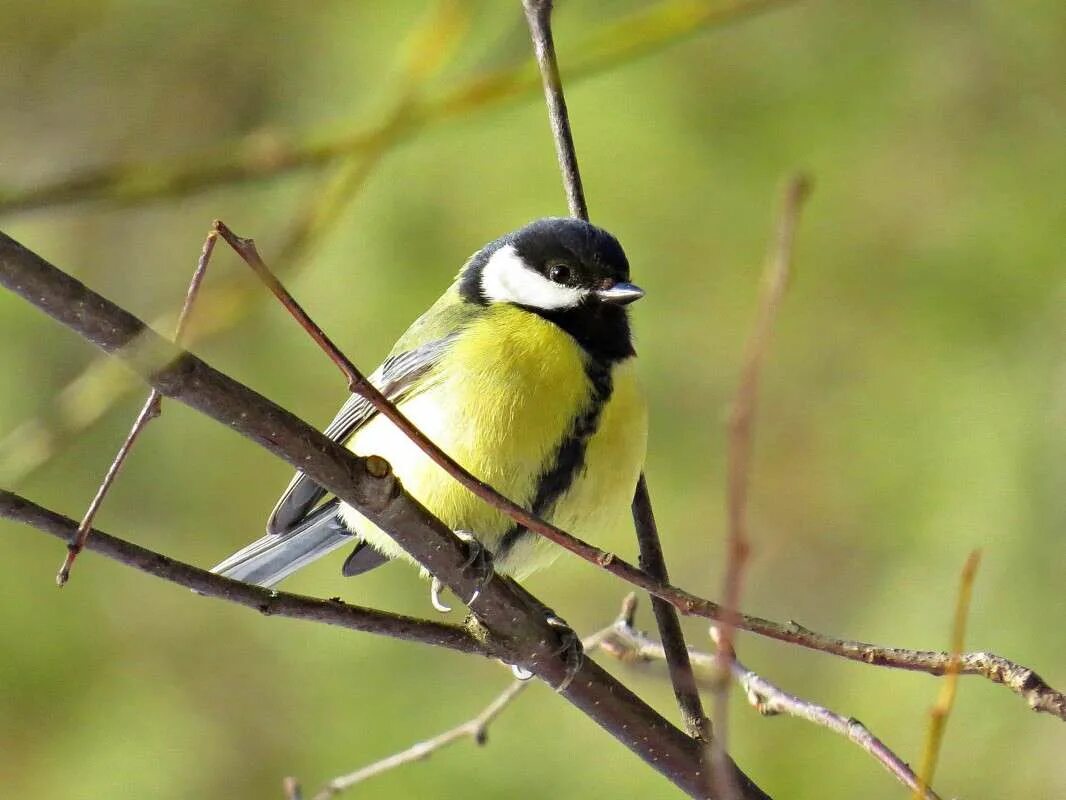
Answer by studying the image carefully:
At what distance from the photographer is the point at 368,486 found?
3.62 feet

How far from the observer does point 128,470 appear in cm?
309

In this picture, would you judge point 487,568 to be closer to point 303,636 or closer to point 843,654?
point 843,654

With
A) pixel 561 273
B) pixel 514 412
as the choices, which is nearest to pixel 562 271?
pixel 561 273

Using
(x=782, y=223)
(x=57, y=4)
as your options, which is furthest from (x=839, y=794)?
(x=57, y=4)

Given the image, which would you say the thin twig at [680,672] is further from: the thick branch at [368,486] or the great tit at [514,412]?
the great tit at [514,412]

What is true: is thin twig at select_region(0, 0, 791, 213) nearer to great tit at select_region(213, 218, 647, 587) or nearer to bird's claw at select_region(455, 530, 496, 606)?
bird's claw at select_region(455, 530, 496, 606)

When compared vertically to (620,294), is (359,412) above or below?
below

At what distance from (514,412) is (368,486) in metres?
0.56

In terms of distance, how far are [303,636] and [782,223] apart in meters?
2.51

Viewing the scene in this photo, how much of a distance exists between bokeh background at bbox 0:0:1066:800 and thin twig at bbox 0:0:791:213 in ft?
5.07

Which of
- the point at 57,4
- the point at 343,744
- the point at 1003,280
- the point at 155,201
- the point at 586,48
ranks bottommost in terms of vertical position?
the point at 155,201

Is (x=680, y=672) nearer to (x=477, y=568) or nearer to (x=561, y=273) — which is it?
(x=477, y=568)

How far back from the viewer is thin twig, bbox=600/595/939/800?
45.3 inches

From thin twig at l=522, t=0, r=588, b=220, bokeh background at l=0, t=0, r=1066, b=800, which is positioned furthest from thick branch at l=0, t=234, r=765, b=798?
bokeh background at l=0, t=0, r=1066, b=800
